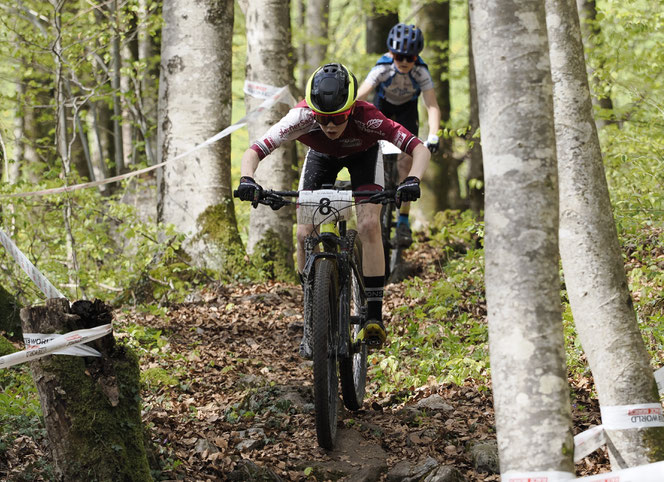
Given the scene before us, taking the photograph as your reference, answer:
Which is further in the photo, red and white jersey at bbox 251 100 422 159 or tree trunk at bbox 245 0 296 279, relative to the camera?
tree trunk at bbox 245 0 296 279

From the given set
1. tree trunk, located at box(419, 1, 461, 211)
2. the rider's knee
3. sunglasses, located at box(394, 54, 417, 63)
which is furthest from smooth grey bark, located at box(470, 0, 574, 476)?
tree trunk, located at box(419, 1, 461, 211)

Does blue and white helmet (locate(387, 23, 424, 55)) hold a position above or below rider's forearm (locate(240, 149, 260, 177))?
above

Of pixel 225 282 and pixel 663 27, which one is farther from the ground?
pixel 663 27

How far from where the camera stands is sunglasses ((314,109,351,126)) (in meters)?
5.20

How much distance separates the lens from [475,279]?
336 inches

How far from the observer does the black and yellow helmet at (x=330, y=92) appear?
5102mm

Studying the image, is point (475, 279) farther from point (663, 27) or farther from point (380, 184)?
point (663, 27)

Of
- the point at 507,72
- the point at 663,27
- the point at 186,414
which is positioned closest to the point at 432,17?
the point at 663,27

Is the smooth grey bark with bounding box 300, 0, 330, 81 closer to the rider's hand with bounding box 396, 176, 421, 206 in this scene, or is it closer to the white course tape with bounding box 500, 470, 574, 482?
the rider's hand with bounding box 396, 176, 421, 206

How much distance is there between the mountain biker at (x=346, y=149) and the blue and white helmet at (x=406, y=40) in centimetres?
302

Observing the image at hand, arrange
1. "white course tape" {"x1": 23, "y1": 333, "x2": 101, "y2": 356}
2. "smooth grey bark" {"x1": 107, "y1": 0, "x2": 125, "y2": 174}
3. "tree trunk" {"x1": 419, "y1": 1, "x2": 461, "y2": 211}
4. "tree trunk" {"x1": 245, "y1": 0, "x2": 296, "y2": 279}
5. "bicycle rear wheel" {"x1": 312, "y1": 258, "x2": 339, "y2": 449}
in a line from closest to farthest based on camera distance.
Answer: "white course tape" {"x1": 23, "y1": 333, "x2": 101, "y2": 356} < "bicycle rear wheel" {"x1": 312, "y1": 258, "x2": 339, "y2": 449} < "tree trunk" {"x1": 245, "y1": 0, "x2": 296, "y2": 279} < "smooth grey bark" {"x1": 107, "y1": 0, "x2": 125, "y2": 174} < "tree trunk" {"x1": 419, "y1": 1, "x2": 461, "y2": 211}

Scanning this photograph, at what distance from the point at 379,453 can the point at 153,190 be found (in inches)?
382

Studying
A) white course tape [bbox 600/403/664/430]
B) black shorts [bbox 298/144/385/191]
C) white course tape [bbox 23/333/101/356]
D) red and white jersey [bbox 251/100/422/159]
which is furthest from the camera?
black shorts [bbox 298/144/385/191]

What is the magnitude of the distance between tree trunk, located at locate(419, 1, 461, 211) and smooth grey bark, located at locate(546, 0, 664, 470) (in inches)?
413
